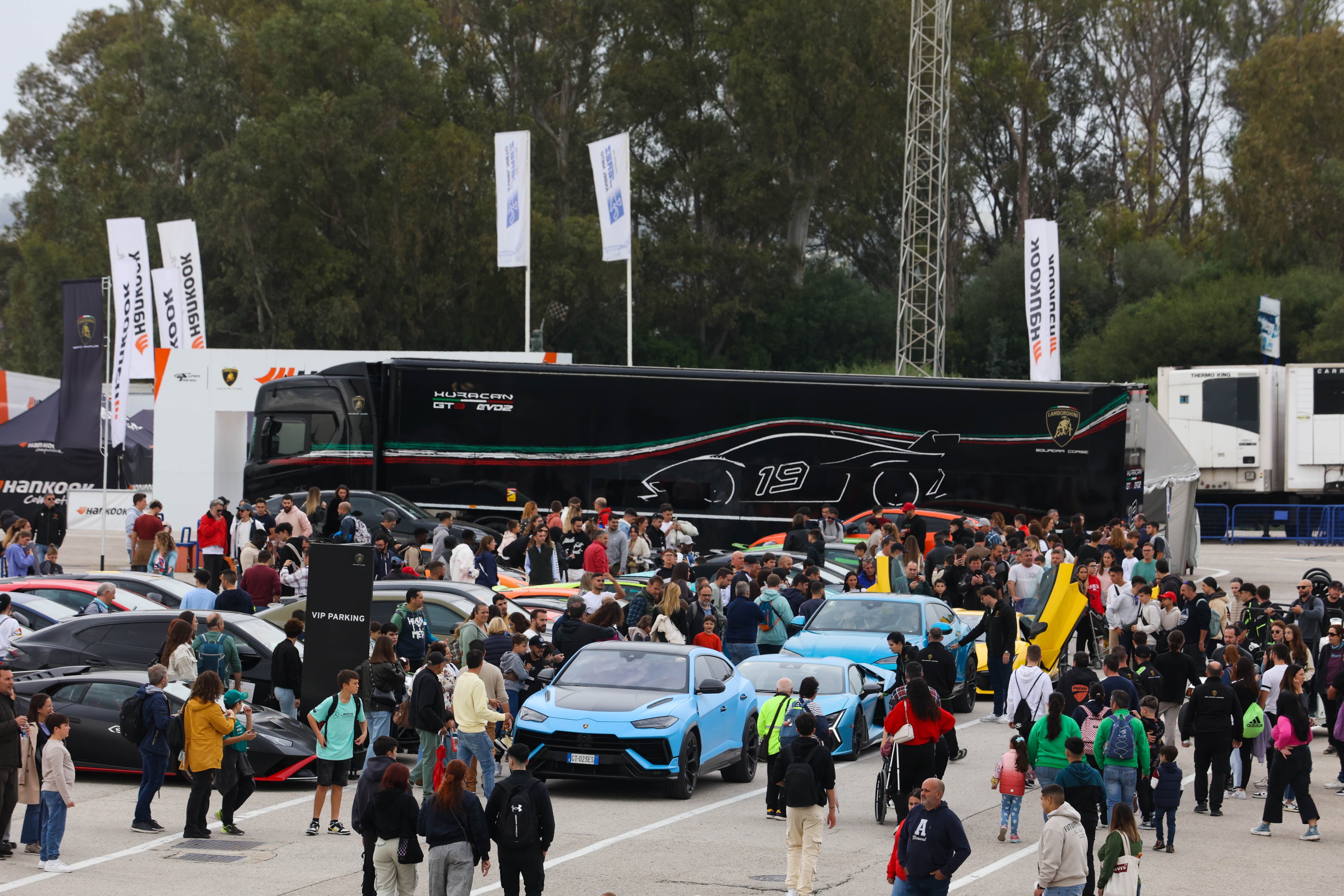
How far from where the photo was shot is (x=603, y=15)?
58375mm

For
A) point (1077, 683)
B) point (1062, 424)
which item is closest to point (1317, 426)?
point (1062, 424)

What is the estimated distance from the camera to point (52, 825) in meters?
11.4

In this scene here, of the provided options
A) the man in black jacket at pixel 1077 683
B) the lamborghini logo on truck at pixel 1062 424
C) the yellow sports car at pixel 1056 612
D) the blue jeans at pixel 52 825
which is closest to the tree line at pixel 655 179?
the lamborghini logo on truck at pixel 1062 424

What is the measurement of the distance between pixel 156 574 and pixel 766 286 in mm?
41025

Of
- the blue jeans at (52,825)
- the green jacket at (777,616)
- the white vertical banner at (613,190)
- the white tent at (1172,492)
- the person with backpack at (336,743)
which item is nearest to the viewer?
Answer: the blue jeans at (52,825)

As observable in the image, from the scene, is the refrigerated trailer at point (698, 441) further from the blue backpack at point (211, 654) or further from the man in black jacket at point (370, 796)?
the man in black jacket at point (370, 796)

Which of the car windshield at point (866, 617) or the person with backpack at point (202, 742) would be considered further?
the car windshield at point (866, 617)

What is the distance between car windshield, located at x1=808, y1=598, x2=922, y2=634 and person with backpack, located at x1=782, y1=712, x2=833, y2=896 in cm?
723

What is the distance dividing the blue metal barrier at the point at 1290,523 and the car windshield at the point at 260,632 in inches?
1252

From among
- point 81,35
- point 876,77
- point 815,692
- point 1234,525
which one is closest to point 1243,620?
point 815,692

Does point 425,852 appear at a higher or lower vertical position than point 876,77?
lower

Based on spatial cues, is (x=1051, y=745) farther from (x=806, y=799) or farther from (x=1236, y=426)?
(x=1236, y=426)

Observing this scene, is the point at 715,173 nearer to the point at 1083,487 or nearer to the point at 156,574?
the point at 1083,487

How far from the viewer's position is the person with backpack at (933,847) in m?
9.34
